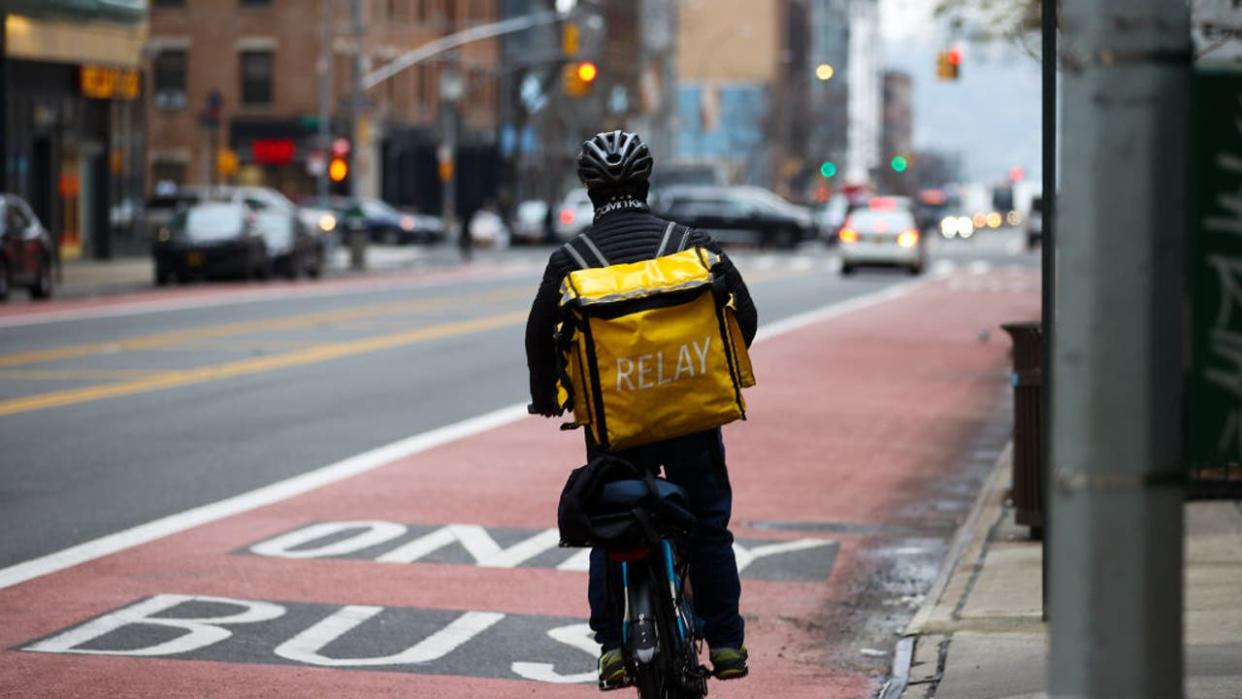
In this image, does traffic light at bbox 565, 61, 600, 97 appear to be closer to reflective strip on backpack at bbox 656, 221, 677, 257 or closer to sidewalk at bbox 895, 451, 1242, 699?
sidewalk at bbox 895, 451, 1242, 699

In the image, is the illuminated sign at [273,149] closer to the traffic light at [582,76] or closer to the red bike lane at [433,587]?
the traffic light at [582,76]

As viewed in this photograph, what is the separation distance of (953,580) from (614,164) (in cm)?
429

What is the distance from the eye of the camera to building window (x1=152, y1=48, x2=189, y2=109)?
251 feet

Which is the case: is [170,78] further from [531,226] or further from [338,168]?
[338,168]

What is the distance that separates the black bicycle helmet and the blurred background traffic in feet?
11.4

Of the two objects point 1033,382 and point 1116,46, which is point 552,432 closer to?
point 1033,382

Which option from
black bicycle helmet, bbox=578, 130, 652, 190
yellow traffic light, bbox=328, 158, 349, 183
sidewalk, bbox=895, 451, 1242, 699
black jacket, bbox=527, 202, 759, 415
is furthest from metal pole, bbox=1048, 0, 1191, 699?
yellow traffic light, bbox=328, 158, 349, 183

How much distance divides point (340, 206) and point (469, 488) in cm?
5234

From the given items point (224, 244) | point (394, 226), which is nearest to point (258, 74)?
point (394, 226)

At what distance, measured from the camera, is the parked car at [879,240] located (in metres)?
49.8

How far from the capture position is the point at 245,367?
22500mm

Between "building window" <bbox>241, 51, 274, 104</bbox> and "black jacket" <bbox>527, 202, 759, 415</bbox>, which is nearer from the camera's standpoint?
"black jacket" <bbox>527, 202, 759, 415</bbox>

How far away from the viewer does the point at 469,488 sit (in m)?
13.8

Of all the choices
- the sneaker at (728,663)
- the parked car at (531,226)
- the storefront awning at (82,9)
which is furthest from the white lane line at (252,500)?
the parked car at (531,226)
